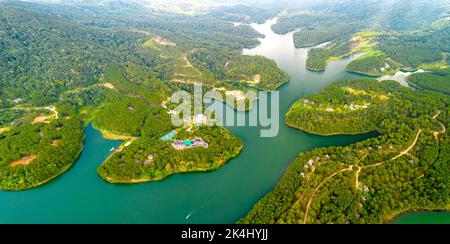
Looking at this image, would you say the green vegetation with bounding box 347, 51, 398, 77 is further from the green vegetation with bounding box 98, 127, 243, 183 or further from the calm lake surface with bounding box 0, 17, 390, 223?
the green vegetation with bounding box 98, 127, 243, 183

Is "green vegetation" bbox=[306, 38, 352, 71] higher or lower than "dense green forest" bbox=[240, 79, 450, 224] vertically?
higher

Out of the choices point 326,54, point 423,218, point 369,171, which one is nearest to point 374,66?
point 326,54

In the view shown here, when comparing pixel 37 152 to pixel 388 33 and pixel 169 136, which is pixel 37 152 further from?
pixel 388 33

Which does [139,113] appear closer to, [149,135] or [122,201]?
[149,135]

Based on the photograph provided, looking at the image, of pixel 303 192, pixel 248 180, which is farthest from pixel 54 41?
pixel 303 192

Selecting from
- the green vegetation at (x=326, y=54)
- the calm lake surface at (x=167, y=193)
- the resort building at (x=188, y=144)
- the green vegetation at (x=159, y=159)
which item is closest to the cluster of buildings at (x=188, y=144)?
the resort building at (x=188, y=144)

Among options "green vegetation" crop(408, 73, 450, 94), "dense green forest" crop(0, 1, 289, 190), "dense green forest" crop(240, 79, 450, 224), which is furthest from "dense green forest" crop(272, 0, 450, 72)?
"dense green forest" crop(240, 79, 450, 224)
